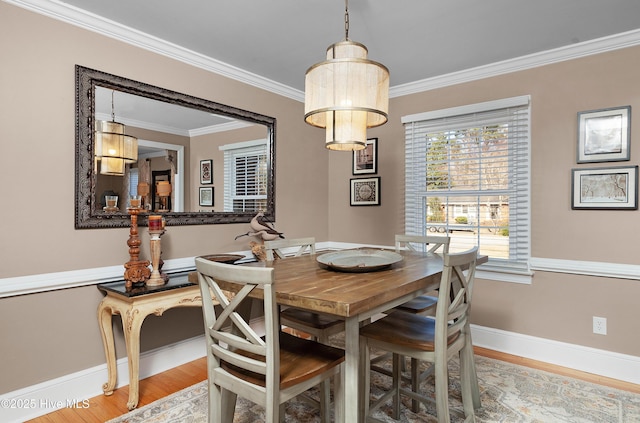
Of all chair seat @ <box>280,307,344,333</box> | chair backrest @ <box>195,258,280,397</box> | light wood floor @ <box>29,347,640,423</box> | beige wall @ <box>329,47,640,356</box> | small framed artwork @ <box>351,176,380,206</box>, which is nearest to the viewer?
chair backrest @ <box>195,258,280,397</box>

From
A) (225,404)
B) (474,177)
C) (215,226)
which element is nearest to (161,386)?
(225,404)

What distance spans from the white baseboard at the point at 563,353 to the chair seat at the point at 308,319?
185 centimetres

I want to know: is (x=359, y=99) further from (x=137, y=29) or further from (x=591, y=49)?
(x=591, y=49)

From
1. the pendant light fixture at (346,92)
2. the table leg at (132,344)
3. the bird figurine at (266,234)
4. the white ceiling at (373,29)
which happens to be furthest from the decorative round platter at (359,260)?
the white ceiling at (373,29)

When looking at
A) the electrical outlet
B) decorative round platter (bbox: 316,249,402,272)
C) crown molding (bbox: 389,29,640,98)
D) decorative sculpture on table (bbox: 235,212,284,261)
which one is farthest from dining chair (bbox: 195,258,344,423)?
crown molding (bbox: 389,29,640,98)

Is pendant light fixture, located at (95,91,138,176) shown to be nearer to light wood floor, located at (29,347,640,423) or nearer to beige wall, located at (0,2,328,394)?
beige wall, located at (0,2,328,394)

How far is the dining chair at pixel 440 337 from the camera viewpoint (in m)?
1.70

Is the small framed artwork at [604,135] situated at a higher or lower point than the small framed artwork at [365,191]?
higher

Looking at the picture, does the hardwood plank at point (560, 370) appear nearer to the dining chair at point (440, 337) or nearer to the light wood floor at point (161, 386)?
the light wood floor at point (161, 386)

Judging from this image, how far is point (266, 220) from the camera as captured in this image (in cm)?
360

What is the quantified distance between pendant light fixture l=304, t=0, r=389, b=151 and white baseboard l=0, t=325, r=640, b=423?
7.14 feet

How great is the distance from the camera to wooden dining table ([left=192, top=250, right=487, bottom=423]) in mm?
1374

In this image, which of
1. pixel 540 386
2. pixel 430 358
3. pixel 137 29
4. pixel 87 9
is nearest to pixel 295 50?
pixel 137 29

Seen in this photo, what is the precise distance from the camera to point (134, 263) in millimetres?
2383
